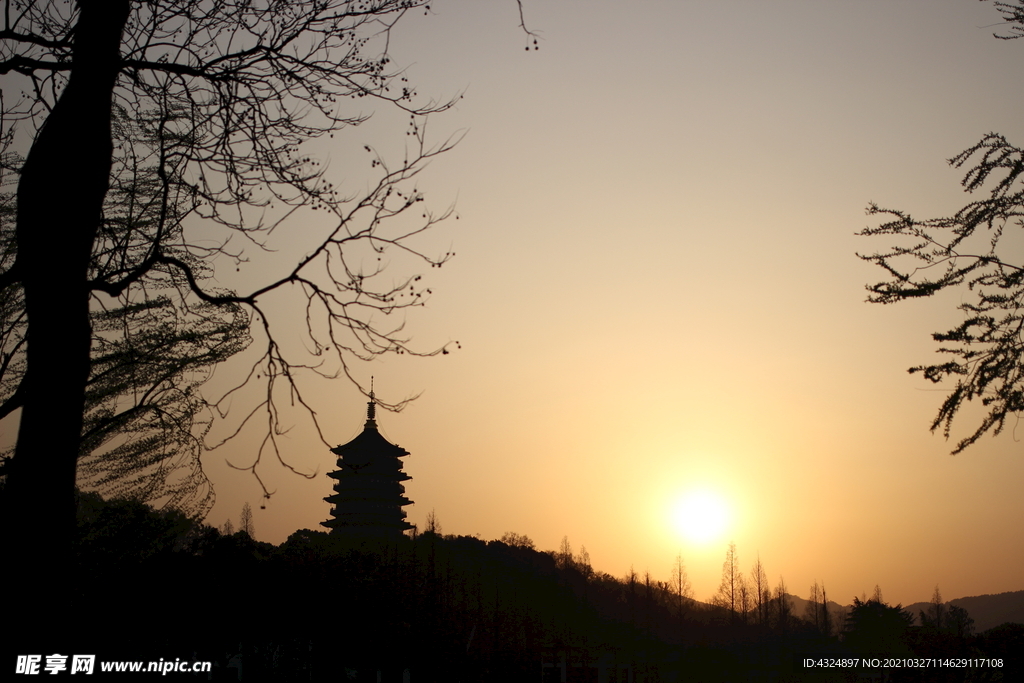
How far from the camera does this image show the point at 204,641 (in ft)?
26.4

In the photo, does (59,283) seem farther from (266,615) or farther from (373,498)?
(373,498)

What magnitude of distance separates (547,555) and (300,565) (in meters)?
81.3

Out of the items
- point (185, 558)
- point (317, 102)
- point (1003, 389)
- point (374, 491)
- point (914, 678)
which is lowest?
point (914, 678)

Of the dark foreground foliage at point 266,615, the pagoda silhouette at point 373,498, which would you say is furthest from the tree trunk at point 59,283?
the pagoda silhouette at point 373,498

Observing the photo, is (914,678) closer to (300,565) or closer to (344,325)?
(300,565)

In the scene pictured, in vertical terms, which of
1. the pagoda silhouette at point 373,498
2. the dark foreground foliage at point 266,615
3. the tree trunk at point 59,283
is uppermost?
the pagoda silhouette at point 373,498

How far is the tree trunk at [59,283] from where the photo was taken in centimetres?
416

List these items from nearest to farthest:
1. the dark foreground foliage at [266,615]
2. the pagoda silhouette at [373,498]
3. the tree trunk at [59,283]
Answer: the tree trunk at [59,283]
the dark foreground foliage at [266,615]
the pagoda silhouette at [373,498]

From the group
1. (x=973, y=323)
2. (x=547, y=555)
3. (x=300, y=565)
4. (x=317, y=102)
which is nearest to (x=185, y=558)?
(x=300, y=565)

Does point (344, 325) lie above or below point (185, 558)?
above

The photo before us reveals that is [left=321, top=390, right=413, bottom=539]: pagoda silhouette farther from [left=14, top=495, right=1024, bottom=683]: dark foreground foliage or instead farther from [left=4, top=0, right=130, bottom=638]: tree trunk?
[left=4, top=0, right=130, bottom=638]: tree trunk

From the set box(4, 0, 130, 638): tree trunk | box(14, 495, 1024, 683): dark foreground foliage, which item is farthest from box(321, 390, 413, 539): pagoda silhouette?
box(4, 0, 130, 638): tree trunk

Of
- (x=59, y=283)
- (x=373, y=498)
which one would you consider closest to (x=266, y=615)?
(x=59, y=283)

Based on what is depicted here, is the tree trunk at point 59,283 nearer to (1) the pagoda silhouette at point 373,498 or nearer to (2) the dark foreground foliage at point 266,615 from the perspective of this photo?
(2) the dark foreground foliage at point 266,615
